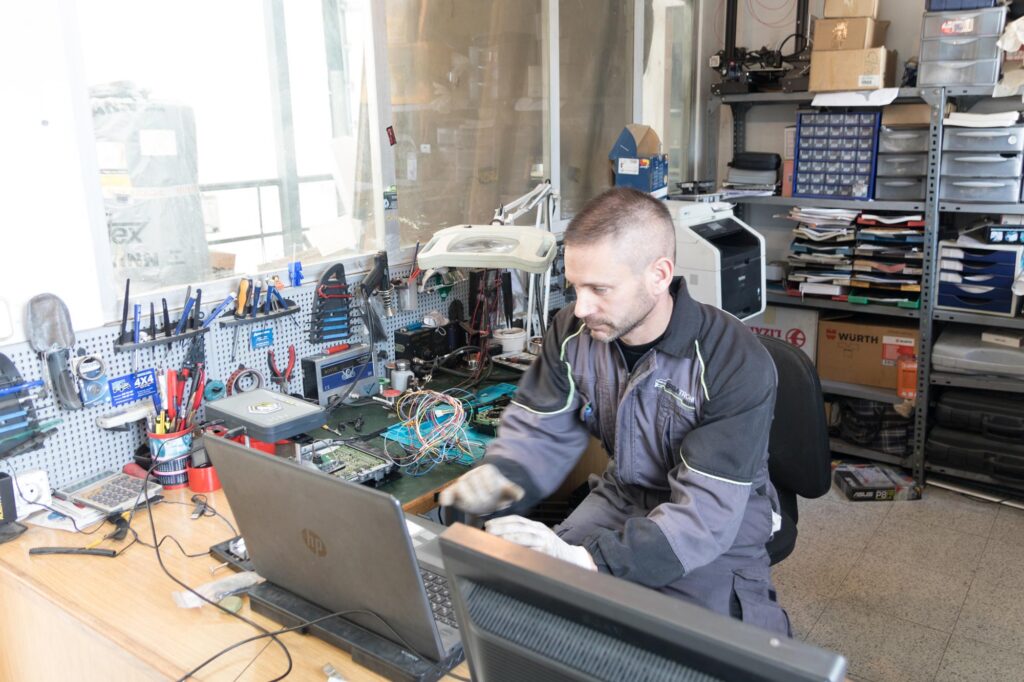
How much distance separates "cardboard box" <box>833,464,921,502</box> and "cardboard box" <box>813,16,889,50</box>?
181 centimetres

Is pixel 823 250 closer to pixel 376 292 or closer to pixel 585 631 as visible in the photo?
pixel 376 292

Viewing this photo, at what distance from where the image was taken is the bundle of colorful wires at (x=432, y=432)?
1.97m

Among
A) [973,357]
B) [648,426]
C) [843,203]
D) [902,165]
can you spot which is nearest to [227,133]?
[648,426]

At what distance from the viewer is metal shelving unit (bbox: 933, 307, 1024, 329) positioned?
337cm

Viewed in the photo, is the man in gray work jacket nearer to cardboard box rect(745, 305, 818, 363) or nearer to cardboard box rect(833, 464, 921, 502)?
cardboard box rect(833, 464, 921, 502)

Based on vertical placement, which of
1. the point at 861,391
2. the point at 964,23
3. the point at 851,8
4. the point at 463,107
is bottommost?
the point at 861,391

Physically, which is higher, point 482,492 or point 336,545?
point 336,545

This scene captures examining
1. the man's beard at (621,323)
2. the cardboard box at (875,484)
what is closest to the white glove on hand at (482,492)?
the man's beard at (621,323)

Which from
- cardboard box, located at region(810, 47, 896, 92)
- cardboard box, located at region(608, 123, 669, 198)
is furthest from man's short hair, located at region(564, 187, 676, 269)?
cardboard box, located at region(810, 47, 896, 92)

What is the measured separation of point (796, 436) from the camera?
6.29 feet

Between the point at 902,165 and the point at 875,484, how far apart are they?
1.37m

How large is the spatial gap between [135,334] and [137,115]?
551 millimetres

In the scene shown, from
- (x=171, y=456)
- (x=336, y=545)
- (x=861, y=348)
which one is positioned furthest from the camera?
(x=861, y=348)

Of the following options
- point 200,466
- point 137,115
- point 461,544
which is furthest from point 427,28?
point 461,544
